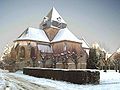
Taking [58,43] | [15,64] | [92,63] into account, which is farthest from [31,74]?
→ [58,43]

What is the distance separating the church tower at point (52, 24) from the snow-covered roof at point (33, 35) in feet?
7.45

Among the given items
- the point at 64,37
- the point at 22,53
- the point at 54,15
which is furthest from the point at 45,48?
the point at 54,15

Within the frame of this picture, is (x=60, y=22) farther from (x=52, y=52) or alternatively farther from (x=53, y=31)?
(x=52, y=52)

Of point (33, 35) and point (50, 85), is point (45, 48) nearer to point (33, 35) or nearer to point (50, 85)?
point (33, 35)

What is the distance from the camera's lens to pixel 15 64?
5616 cm

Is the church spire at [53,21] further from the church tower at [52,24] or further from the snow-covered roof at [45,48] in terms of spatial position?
the snow-covered roof at [45,48]

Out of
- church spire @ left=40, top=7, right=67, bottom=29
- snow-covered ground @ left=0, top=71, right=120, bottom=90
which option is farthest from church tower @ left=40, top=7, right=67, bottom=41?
snow-covered ground @ left=0, top=71, right=120, bottom=90

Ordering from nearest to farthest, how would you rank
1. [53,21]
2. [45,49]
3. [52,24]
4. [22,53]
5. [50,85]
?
[50,85], [22,53], [45,49], [52,24], [53,21]

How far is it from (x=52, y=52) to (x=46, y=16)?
18677 mm

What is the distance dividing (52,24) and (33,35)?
10.0 m

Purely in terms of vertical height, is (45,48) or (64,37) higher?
(64,37)

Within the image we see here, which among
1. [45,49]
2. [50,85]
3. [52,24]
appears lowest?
[50,85]

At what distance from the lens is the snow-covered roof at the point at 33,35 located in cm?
5892

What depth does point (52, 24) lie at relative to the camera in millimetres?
67875
